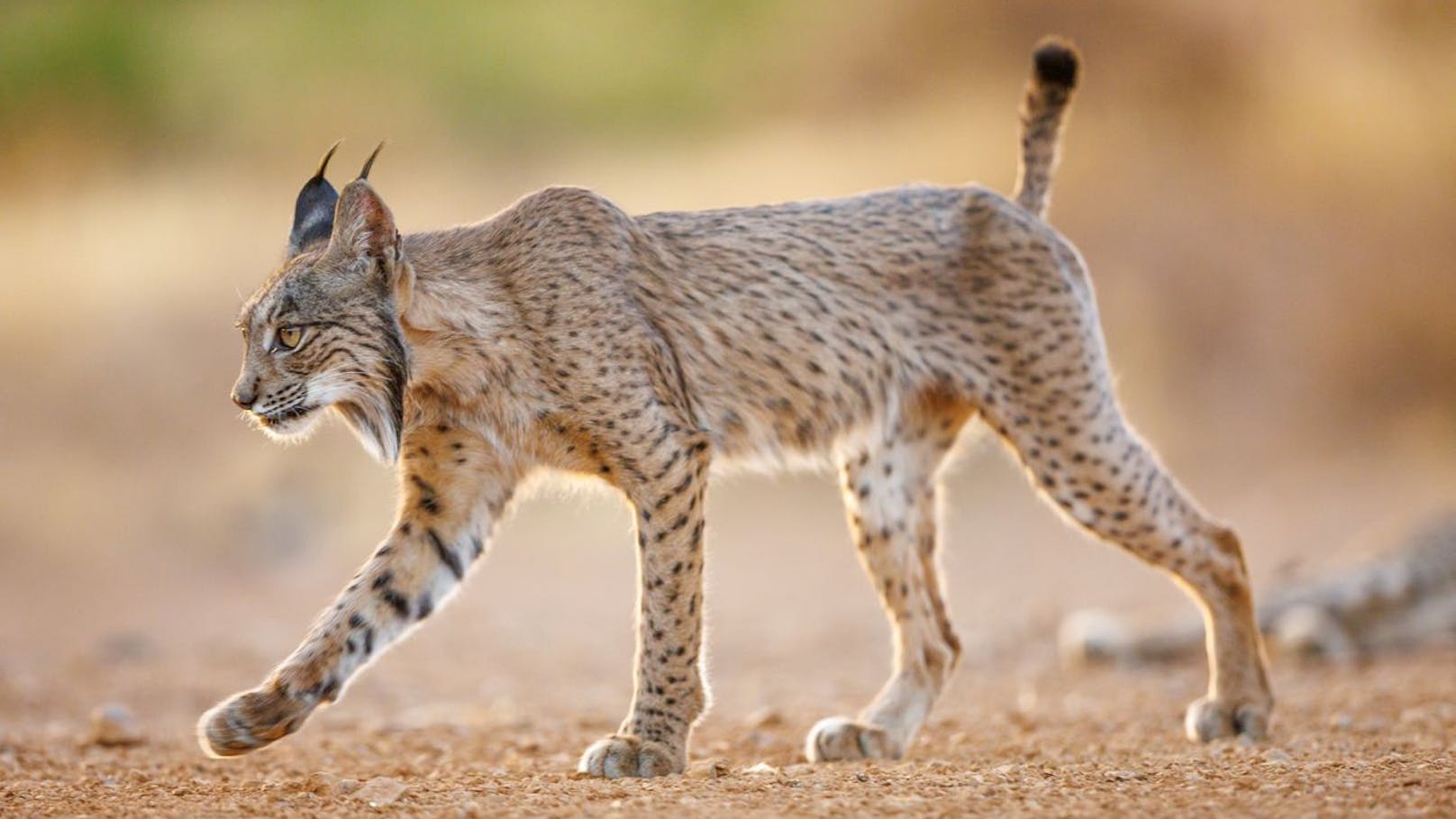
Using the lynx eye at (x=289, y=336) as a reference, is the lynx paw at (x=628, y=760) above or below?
below

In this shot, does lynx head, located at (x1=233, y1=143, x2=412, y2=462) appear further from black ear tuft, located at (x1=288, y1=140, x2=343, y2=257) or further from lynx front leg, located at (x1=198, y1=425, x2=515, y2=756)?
lynx front leg, located at (x1=198, y1=425, x2=515, y2=756)

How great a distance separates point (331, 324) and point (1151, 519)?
2.87 metres

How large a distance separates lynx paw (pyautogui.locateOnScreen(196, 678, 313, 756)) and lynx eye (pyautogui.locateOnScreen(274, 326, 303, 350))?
0.97 m

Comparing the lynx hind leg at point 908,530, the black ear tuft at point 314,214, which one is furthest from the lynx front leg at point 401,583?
the lynx hind leg at point 908,530

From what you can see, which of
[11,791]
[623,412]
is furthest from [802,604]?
[11,791]

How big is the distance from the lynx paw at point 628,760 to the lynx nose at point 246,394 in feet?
4.48

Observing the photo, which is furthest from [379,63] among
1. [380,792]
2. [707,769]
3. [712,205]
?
[380,792]

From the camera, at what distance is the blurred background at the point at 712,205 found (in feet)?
40.0

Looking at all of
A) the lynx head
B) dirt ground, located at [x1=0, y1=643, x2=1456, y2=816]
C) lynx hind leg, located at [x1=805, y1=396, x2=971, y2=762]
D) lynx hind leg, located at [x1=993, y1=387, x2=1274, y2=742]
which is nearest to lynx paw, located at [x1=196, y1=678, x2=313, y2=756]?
dirt ground, located at [x1=0, y1=643, x2=1456, y2=816]

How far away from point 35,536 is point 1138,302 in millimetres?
9559

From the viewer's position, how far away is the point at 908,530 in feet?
19.9

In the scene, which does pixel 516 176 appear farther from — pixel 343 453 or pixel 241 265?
pixel 343 453

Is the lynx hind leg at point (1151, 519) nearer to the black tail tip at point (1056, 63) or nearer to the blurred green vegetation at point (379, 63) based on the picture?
the black tail tip at point (1056, 63)

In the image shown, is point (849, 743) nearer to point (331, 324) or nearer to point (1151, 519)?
point (1151, 519)
